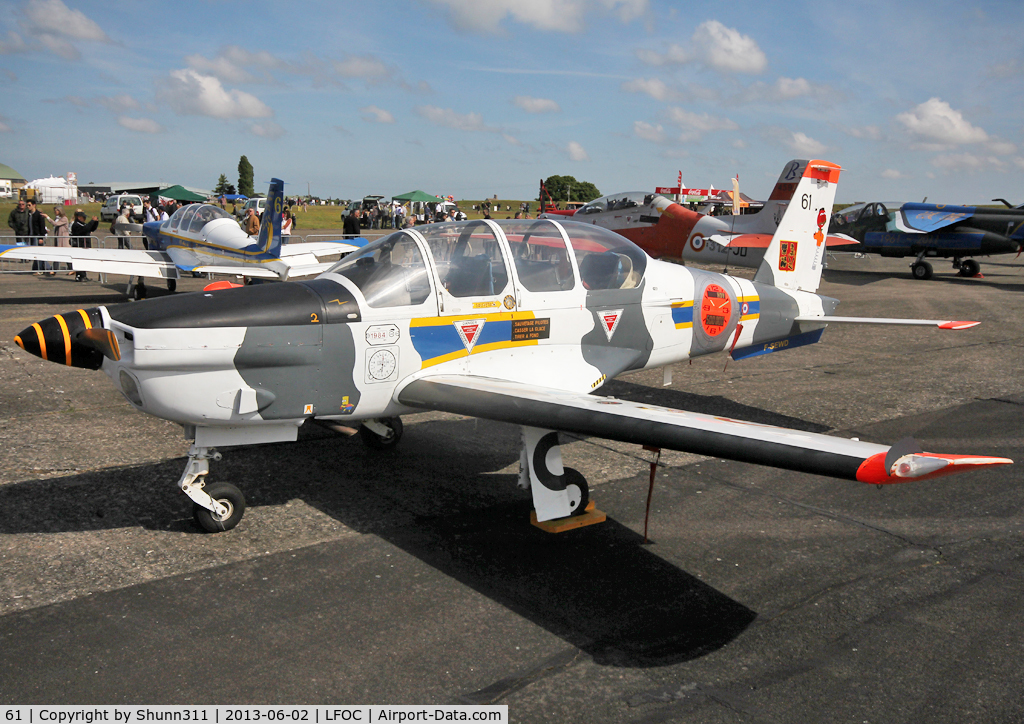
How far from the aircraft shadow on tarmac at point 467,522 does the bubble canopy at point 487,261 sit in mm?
1679

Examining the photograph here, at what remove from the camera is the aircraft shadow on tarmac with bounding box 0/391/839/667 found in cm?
433

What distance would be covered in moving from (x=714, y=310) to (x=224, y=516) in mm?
4985

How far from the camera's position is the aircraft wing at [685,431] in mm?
3551

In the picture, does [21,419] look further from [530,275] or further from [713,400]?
[713,400]

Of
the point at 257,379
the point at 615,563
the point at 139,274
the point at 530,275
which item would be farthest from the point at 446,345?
the point at 139,274

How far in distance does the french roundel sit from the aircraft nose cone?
532 centimetres

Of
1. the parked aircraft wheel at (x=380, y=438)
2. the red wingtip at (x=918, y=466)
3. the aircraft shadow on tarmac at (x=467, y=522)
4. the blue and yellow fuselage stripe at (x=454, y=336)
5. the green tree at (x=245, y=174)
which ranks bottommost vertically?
the aircraft shadow on tarmac at (x=467, y=522)

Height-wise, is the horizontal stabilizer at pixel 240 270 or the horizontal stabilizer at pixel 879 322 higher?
the horizontal stabilizer at pixel 879 322

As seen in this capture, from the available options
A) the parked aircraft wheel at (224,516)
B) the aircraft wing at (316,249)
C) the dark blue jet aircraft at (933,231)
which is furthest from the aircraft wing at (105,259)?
the dark blue jet aircraft at (933,231)

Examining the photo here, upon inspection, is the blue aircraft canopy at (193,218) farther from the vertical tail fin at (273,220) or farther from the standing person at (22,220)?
the standing person at (22,220)

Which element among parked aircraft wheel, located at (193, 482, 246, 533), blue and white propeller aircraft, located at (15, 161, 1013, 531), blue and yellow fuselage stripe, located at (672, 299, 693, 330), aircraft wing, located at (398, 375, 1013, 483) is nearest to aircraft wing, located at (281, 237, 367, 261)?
blue and white propeller aircraft, located at (15, 161, 1013, 531)

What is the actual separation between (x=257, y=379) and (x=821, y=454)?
3.60m

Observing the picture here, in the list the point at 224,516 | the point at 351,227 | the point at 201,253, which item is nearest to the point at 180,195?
the point at 351,227

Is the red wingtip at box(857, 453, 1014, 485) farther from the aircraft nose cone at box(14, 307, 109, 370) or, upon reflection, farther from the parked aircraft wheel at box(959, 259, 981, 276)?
the parked aircraft wheel at box(959, 259, 981, 276)
